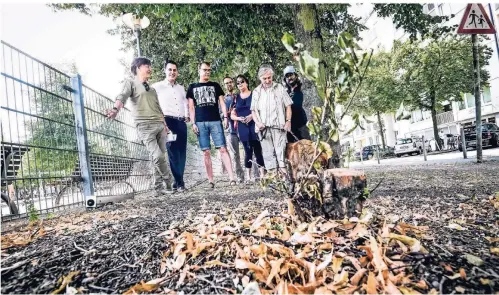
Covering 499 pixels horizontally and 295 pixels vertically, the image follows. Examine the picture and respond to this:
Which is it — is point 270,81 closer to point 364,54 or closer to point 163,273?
point 364,54

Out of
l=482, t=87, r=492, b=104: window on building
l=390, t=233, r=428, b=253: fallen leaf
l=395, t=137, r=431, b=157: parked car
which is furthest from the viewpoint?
l=482, t=87, r=492, b=104: window on building

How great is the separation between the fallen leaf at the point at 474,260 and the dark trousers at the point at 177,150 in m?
4.04

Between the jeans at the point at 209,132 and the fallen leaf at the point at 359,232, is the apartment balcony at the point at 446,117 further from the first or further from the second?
the fallen leaf at the point at 359,232

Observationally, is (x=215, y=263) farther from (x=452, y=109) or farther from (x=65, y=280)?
(x=452, y=109)

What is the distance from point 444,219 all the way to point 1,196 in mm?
3694

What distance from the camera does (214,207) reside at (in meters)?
2.72

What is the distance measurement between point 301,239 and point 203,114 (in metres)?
3.52

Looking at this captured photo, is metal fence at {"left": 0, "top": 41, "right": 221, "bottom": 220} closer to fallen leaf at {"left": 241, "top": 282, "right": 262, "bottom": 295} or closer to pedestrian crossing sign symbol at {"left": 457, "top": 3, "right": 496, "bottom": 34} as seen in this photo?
fallen leaf at {"left": 241, "top": 282, "right": 262, "bottom": 295}

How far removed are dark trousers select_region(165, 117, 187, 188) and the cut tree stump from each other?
340cm

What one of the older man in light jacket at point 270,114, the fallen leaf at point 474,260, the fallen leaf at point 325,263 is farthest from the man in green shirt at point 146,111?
the fallen leaf at point 474,260

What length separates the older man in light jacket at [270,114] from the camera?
376cm

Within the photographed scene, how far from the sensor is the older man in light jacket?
3760 mm

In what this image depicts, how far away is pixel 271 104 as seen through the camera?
3.80 m

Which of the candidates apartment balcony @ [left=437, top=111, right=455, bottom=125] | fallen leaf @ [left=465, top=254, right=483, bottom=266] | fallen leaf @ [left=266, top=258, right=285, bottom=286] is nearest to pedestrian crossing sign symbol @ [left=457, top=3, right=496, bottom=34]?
fallen leaf @ [left=465, top=254, right=483, bottom=266]
